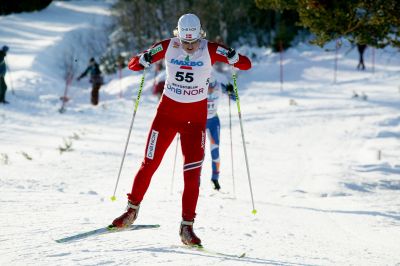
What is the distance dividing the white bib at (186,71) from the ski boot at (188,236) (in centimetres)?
123

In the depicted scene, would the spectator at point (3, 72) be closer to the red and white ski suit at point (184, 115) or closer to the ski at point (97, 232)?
the red and white ski suit at point (184, 115)

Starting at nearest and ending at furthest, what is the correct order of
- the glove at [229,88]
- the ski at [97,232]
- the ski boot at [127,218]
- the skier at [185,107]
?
the ski at [97,232] < the ski boot at [127,218] < the skier at [185,107] < the glove at [229,88]

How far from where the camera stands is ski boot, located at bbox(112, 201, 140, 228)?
4801mm

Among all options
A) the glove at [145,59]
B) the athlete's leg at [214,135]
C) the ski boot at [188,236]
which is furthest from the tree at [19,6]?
the ski boot at [188,236]

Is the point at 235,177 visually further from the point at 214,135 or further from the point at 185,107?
the point at 185,107

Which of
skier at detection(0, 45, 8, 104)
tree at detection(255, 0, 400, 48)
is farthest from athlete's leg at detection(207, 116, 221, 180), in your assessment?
skier at detection(0, 45, 8, 104)

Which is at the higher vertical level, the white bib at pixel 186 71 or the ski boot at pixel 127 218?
the white bib at pixel 186 71

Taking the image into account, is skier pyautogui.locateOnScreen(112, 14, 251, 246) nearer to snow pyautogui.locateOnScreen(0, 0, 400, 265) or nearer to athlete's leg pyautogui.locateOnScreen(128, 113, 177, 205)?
athlete's leg pyautogui.locateOnScreen(128, 113, 177, 205)

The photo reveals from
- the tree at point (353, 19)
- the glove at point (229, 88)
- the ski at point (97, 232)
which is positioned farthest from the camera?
the glove at point (229, 88)

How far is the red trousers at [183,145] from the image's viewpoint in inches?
197

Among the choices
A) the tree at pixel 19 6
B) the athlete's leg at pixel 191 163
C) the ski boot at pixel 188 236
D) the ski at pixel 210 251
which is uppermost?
the tree at pixel 19 6

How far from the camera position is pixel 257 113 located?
18.5 metres

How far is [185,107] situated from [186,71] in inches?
14.2

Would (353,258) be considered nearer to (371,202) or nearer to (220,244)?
(220,244)
